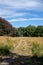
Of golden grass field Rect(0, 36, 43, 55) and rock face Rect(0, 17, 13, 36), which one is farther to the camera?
rock face Rect(0, 17, 13, 36)

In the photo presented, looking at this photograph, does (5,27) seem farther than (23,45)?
Yes

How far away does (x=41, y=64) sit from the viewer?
34.1ft

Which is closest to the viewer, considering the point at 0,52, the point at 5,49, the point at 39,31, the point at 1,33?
the point at 0,52

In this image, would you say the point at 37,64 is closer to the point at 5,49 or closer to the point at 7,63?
the point at 7,63

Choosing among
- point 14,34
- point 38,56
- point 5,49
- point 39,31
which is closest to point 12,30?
point 14,34

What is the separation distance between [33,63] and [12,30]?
3816 cm

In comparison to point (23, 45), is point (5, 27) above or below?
above

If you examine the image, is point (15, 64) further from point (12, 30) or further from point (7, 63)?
point (12, 30)

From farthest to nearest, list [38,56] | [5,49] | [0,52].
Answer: [5,49], [0,52], [38,56]

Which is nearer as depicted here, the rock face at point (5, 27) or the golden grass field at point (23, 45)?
the golden grass field at point (23, 45)

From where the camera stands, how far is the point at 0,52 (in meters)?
15.5

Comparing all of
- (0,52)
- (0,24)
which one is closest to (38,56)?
(0,52)

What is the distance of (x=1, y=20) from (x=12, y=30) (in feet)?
11.0

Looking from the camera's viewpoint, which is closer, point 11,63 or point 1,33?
point 11,63
